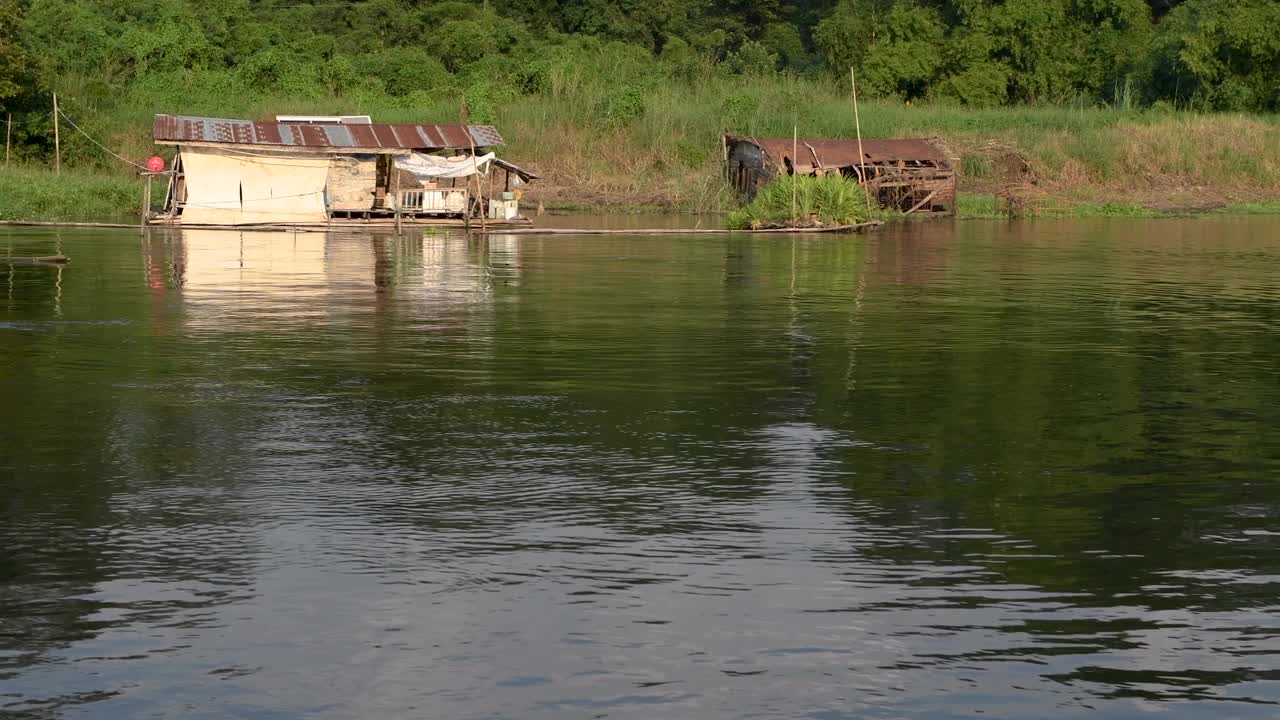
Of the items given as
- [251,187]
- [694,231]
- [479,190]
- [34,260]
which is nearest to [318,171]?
[251,187]

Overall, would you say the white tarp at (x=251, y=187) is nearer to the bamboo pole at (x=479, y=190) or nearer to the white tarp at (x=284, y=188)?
the white tarp at (x=284, y=188)

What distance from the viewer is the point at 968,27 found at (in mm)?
59625

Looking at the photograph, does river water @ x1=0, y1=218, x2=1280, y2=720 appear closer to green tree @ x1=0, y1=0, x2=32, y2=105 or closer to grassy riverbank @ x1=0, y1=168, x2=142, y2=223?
grassy riverbank @ x1=0, y1=168, x2=142, y2=223

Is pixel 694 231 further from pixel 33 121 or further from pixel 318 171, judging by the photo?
pixel 33 121

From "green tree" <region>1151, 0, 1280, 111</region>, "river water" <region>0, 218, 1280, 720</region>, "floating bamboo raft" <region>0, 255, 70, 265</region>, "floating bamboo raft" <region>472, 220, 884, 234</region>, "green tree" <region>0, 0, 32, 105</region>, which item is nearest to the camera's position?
"river water" <region>0, 218, 1280, 720</region>

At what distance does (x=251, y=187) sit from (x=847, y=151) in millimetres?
16708

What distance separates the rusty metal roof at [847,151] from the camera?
43781 mm

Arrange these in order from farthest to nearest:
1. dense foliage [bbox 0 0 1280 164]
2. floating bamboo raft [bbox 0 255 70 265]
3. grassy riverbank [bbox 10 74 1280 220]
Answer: dense foliage [bbox 0 0 1280 164] → grassy riverbank [bbox 10 74 1280 220] → floating bamboo raft [bbox 0 255 70 265]

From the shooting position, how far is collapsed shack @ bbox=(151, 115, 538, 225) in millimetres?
36562

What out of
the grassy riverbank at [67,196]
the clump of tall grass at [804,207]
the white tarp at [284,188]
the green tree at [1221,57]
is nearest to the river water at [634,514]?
the clump of tall grass at [804,207]

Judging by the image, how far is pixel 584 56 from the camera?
57812mm

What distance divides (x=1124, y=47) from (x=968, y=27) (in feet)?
19.3

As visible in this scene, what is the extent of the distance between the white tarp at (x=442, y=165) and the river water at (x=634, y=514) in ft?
53.9

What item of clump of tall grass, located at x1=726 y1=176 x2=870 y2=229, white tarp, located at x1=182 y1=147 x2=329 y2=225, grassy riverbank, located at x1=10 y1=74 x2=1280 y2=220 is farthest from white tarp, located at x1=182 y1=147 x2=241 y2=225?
clump of tall grass, located at x1=726 y1=176 x2=870 y2=229
